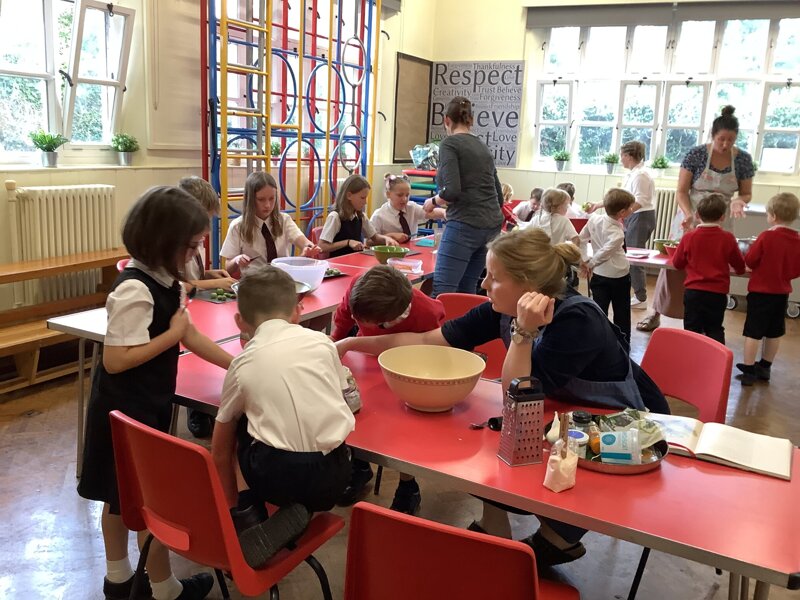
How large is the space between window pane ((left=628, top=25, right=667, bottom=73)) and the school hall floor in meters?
6.25

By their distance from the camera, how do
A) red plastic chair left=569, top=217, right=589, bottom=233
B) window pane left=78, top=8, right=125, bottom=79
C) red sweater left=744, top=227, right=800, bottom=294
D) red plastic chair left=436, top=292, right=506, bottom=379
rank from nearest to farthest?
red plastic chair left=436, top=292, right=506, bottom=379, red sweater left=744, top=227, right=800, bottom=294, window pane left=78, top=8, right=125, bottom=79, red plastic chair left=569, top=217, right=589, bottom=233

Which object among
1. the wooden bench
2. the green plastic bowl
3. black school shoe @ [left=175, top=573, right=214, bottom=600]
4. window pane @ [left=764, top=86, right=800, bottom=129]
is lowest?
black school shoe @ [left=175, top=573, right=214, bottom=600]

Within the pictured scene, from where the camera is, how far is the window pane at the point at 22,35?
12.9 feet

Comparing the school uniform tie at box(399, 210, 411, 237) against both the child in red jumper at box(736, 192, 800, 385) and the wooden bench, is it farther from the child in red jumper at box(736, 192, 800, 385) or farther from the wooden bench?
the child in red jumper at box(736, 192, 800, 385)

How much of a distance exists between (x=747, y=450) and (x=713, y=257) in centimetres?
256

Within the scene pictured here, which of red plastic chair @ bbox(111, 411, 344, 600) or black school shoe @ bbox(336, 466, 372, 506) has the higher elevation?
red plastic chair @ bbox(111, 411, 344, 600)

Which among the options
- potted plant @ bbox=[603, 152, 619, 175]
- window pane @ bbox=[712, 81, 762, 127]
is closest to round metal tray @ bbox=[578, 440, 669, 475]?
potted plant @ bbox=[603, 152, 619, 175]

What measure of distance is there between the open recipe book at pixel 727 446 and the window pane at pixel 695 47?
6.70m

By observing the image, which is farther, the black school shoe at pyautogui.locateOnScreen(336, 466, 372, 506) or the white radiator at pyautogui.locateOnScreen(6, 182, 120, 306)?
the white radiator at pyautogui.locateOnScreen(6, 182, 120, 306)

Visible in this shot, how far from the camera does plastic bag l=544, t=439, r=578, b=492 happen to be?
1.26 metres

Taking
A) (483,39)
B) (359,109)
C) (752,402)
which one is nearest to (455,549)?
(752,402)

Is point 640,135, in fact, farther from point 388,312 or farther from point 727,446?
point 727,446

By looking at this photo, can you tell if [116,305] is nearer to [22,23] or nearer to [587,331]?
[587,331]

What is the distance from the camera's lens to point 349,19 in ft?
22.4
